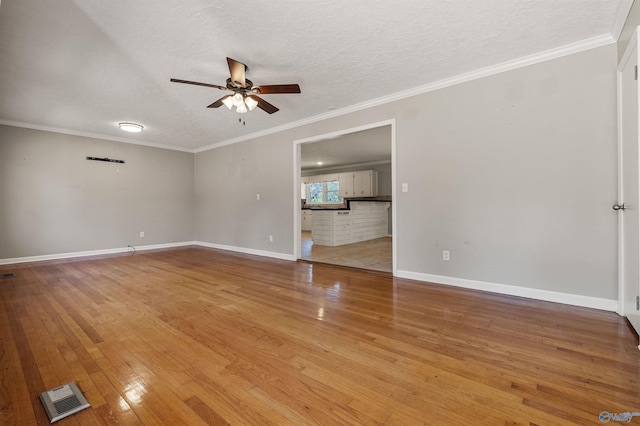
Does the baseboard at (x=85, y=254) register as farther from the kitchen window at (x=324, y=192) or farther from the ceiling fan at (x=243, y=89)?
the kitchen window at (x=324, y=192)

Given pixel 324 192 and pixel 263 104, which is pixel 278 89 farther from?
pixel 324 192

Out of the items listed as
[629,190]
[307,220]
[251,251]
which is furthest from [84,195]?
[629,190]

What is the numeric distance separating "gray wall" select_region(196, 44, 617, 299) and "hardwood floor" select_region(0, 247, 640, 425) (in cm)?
43

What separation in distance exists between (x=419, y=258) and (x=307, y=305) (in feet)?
5.50

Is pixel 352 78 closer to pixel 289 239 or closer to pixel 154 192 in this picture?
pixel 289 239

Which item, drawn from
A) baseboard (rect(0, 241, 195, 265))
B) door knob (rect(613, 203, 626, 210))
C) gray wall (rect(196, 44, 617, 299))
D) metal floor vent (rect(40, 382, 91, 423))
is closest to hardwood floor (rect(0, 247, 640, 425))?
metal floor vent (rect(40, 382, 91, 423))

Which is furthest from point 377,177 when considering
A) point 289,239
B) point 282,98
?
point 282,98

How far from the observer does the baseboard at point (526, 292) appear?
2.42 meters

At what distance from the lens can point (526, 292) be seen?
2746 millimetres

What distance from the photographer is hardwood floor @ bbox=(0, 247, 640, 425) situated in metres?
1.23

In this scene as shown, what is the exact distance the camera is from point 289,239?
16.3ft

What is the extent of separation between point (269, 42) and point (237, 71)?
43cm

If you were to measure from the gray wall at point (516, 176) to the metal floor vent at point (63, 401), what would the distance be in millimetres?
3242

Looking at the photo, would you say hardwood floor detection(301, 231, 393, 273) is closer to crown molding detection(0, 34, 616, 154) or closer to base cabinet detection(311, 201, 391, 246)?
base cabinet detection(311, 201, 391, 246)
